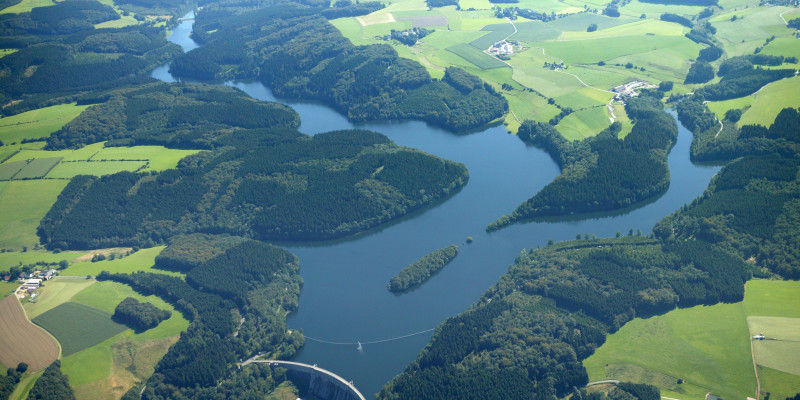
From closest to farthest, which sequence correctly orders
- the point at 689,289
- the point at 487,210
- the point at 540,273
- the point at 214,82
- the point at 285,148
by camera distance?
the point at 689,289, the point at 540,273, the point at 487,210, the point at 285,148, the point at 214,82

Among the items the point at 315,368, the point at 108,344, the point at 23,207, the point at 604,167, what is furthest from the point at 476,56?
the point at 108,344

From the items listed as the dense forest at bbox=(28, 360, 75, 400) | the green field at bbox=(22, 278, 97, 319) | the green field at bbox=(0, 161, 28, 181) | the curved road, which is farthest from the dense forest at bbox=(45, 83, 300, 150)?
the curved road

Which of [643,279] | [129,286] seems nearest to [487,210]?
[643,279]

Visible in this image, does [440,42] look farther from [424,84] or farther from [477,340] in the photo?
[477,340]

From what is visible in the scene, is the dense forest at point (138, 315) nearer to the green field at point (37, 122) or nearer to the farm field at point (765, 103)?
the green field at point (37, 122)

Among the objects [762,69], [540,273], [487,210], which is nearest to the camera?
[540,273]

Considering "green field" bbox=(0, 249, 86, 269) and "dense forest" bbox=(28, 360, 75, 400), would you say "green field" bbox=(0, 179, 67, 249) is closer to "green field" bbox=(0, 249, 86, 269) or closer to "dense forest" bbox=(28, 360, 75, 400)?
"green field" bbox=(0, 249, 86, 269)

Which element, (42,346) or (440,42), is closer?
(42,346)

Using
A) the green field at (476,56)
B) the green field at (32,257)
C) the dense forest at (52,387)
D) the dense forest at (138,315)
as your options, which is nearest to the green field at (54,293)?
the green field at (32,257)
